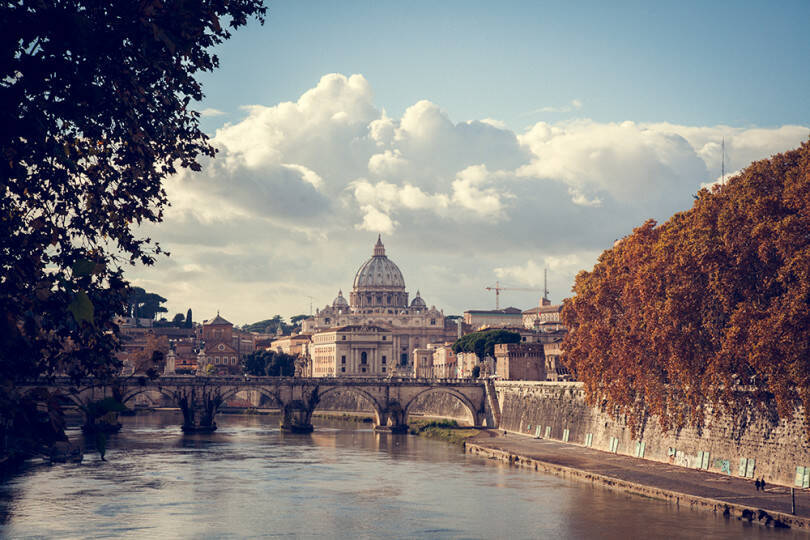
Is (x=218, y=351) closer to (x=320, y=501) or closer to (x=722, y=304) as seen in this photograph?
(x=320, y=501)

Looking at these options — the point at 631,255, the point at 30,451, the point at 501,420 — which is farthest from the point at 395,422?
the point at 30,451

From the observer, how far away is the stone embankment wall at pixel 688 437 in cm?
3819

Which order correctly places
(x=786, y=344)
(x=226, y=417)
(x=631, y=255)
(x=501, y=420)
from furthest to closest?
(x=226, y=417)
(x=501, y=420)
(x=631, y=255)
(x=786, y=344)

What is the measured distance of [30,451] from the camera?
845 cm

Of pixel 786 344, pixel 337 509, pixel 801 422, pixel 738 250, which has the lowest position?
pixel 337 509

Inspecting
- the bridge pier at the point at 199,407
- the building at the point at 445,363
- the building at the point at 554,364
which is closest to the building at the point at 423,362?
the building at the point at 445,363

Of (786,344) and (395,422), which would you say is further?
(395,422)

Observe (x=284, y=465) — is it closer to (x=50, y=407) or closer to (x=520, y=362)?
(x=520, y=362)

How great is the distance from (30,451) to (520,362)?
77.7 metres

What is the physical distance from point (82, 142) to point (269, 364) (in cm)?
13244

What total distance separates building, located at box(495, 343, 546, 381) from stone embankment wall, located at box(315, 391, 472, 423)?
571 cm

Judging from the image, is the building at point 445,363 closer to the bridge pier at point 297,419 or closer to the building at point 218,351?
the building at point 218,351

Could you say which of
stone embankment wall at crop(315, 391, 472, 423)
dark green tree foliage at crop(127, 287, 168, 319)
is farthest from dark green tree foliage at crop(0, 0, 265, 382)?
dark green tree foliage at crop(127, 287, 168, 319)

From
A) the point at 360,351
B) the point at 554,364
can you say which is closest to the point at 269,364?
the point at 360,351
